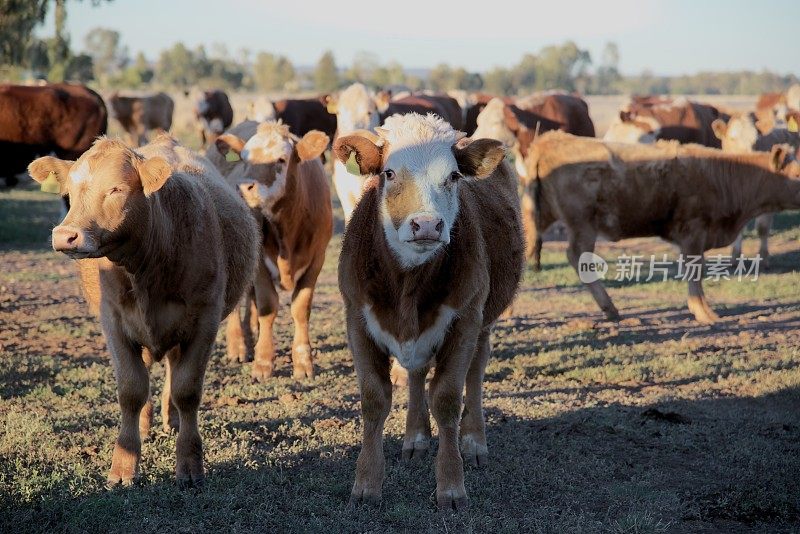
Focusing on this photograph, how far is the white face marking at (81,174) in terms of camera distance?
14.9ft

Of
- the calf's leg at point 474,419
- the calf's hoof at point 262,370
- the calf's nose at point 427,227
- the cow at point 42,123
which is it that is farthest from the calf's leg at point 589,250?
the cow at point 42,123

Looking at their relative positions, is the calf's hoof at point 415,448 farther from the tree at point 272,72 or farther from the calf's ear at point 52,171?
the tree at point 272,72

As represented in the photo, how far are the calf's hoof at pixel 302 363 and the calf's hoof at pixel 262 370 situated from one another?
20 centimetres

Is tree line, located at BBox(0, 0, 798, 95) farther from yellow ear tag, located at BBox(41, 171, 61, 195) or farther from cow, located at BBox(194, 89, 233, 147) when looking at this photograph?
yellow ear tag, located at BBox(41, 171, 61, 195)

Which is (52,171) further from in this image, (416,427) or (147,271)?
(416,427)

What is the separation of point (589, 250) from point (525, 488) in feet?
19.5

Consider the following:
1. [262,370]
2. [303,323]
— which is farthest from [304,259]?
[262,370]

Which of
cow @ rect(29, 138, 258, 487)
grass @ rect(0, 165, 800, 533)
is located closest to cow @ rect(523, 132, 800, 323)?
grass @ rect(0, 165, 800, 533)

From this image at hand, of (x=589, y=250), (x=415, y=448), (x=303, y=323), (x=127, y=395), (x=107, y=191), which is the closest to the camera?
(x=107, y=191)

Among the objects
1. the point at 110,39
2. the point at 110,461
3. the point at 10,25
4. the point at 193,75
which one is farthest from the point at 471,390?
the point at 110,39

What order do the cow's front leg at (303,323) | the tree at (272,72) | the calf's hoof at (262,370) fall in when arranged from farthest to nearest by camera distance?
1. the tree at (272,72)
2. the cow's front leg at (303,323)
3. the calf's hoof at (262,370)

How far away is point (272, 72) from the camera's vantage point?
10762 centimetres

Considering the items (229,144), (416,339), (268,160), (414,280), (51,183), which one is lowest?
(416,339)

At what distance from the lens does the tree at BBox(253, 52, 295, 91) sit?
352 ft
